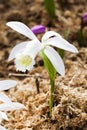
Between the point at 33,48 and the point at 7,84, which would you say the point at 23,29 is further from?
the point at 7,84

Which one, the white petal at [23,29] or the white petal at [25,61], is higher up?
the white petal at [23,29]

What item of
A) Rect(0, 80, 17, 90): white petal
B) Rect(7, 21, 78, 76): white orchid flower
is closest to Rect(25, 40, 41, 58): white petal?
Rect(7, 21, 78, 76): white orchid flower

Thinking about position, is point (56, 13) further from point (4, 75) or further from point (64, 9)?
point (4, 75)

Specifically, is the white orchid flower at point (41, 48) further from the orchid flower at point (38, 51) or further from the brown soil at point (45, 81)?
the brown soil at point (45, 81)

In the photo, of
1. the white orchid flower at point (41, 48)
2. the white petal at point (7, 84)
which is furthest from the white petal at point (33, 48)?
the white petal at point (7, 84)

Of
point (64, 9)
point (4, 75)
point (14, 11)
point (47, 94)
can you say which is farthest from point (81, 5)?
point (47, 94)

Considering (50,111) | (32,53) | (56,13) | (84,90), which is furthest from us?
(56,13)

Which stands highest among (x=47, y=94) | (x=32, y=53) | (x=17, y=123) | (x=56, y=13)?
(x=56, y=13)

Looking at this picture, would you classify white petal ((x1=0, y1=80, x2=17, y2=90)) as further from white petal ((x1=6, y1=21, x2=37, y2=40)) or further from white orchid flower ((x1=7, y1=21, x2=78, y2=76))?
white petal ((x1=6, y1=21, x2=37, y2=40))
